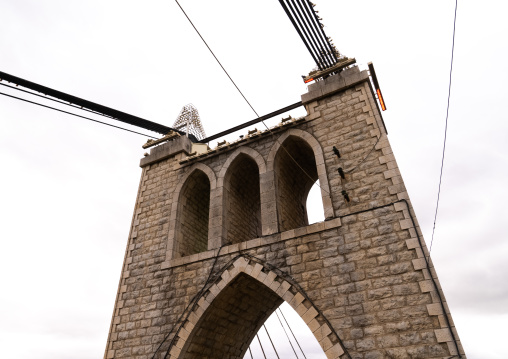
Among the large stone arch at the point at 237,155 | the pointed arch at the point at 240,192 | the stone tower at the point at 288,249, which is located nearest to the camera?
the stone tower at the point at 288,249

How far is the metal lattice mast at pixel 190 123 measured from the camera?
1430cm

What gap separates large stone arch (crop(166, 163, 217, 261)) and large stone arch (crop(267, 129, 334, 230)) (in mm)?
1941

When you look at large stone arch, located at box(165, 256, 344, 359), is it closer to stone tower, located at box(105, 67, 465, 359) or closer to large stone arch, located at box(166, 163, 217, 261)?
stone tower, located at box(105, 67, 465, 359)

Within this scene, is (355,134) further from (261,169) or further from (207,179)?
(207,179)

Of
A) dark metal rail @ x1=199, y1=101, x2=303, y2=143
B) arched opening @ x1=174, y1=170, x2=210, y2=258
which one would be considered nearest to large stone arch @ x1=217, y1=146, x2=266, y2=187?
arched opening @ x1=174, y1=170, x2=210, y2=258

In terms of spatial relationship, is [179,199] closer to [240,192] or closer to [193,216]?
[193,216]

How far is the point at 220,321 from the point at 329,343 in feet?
11.2

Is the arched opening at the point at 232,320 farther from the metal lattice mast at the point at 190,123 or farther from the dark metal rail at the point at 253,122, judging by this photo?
the metal lattice mast at the point at 190,123

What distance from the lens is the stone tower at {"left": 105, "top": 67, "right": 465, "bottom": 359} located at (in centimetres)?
642

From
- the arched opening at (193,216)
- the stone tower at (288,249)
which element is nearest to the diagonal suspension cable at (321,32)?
the stone tower at (288,249)

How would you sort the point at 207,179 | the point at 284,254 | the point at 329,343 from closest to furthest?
1. the point at 329,343
2. the point at 284,254
3. the point at 207,179

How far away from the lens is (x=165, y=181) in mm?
11445

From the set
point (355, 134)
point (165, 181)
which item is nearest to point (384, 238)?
point (355, 134)

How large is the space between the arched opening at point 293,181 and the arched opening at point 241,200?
105 cm
